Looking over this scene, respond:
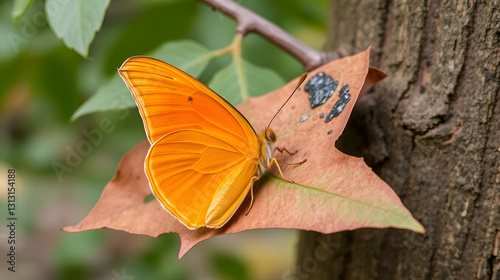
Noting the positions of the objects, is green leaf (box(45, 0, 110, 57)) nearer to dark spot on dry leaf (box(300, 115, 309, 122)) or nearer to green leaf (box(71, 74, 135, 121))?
green leaf (box(71, 74, 135, 121))

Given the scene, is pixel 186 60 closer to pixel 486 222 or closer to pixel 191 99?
pixel 191 99

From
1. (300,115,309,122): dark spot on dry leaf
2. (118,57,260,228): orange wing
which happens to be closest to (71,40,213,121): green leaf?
(118,57,260,228): orange wing

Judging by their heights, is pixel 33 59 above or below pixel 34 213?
above

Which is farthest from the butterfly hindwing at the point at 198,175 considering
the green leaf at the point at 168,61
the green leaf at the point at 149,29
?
the green leaf at the point at 149,29

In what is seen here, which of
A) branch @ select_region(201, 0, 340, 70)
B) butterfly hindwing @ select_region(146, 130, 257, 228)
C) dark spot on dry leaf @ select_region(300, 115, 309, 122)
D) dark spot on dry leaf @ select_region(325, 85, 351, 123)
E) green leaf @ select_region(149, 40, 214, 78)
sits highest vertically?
dark spot on dry leaf @ select_region(325, 85, 351, 123)

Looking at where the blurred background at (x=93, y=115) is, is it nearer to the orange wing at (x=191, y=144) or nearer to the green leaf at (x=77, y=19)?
the green leaf at (x=77, y=19)

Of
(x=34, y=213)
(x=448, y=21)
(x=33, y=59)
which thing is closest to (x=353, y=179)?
(x=448, y=21)

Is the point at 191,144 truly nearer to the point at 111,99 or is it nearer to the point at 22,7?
the point at 111,99
